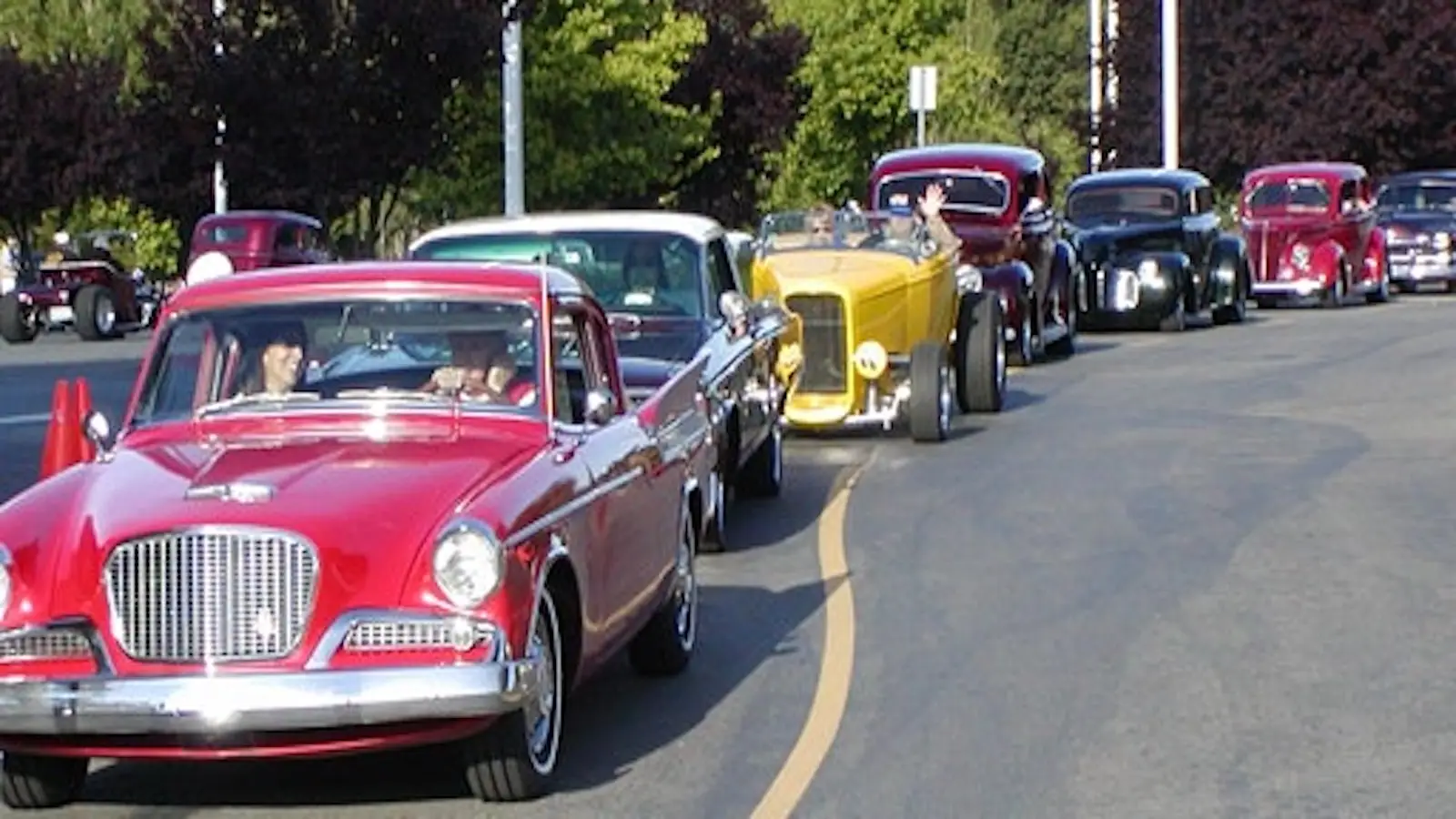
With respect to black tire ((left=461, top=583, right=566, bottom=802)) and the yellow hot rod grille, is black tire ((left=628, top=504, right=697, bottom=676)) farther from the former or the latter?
the yellow hot rod grille

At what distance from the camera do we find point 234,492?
846 centimetres

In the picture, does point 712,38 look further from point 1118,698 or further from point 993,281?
point 1118,698

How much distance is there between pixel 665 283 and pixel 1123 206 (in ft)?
58.9

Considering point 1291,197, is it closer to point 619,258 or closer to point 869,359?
point 869,359

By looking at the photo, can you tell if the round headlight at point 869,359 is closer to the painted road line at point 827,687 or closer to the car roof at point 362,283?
the painted road line at point 827,687

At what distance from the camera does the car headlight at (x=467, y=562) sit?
823cm

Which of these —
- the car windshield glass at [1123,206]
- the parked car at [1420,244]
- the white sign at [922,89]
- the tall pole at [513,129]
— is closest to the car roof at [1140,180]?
the car windshield glass at [1123,206]

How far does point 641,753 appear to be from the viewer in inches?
374

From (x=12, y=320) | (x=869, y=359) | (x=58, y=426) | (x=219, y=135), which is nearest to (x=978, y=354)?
(x=869, y=359)

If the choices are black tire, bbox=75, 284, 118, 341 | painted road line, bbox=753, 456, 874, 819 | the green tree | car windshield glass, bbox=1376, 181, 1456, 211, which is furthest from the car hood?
the green tree

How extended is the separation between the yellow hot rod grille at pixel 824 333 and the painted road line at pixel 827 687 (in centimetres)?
354

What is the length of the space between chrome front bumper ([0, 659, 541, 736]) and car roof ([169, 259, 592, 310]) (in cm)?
221

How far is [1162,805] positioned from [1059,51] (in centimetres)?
7824

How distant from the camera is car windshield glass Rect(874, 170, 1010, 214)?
2595 centimetres
